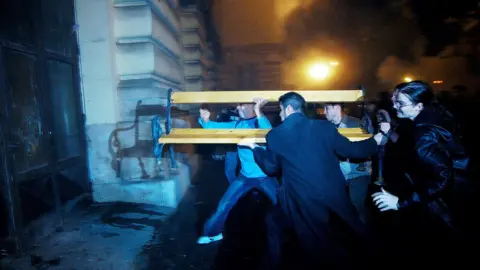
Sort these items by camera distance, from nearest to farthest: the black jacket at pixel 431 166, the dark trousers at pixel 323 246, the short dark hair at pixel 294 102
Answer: the black jacket at pixel 431 166 → the dark trousers at pixel 323 246 → the short dark hair at pixel 294 102

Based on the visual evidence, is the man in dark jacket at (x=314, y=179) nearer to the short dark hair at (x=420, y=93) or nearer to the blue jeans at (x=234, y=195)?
the short dark hair at (x=420, y=93)

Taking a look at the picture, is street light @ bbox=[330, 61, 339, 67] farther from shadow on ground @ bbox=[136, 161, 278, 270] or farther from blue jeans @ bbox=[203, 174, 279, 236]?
blue jeans @ bbox=[203, 174, 279, 236]

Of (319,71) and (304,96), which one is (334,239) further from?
(319,71)

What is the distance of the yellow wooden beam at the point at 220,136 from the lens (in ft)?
8.95

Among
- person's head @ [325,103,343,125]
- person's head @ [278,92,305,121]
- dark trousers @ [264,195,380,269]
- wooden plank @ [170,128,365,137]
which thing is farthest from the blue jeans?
person's head @ [325,103,343,125]

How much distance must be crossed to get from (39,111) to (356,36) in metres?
15.4

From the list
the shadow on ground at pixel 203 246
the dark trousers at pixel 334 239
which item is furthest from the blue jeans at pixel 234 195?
the dark trousers at pixel 334 239

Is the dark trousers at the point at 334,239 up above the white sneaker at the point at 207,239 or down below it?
above

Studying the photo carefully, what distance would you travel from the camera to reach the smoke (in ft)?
44.9

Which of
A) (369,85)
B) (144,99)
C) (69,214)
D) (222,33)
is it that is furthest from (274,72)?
(69,214)

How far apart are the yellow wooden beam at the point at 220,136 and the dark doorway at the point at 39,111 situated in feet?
5.57

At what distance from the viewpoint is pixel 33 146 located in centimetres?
339

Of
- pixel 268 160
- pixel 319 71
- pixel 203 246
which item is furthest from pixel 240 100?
pixel 319 71

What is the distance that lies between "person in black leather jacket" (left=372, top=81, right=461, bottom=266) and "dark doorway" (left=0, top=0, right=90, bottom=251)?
3607 millimetres
